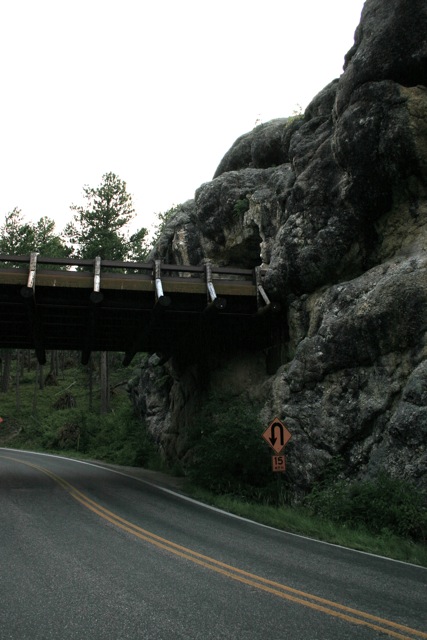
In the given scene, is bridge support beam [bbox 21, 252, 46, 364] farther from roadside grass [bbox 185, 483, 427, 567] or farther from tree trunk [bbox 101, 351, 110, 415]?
tree trunk [bbox 101, 351, 110, 415]

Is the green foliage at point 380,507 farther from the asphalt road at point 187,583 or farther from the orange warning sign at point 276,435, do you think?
the asphalt road at point 187,583

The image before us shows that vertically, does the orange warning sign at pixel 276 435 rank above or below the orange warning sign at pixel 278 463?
above

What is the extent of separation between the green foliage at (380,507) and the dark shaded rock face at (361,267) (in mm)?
411

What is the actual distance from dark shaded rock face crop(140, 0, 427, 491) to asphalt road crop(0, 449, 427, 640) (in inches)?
138

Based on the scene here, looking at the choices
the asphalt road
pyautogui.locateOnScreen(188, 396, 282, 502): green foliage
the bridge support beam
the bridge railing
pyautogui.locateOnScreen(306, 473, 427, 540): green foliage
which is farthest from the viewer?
the bridge railing

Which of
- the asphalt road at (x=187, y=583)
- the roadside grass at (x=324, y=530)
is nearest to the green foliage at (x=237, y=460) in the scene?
the roadside grass at (x=324, y=530)

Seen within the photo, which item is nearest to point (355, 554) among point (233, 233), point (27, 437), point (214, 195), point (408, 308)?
point (408, 308)

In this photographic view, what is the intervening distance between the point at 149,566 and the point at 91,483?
11025 millimetres

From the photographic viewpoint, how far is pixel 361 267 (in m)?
15.9

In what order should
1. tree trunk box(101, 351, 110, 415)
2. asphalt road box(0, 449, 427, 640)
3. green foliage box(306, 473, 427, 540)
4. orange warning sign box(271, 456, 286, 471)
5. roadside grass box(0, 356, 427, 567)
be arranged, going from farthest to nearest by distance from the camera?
tree trunk box(101, 351, 110, 415) < orange warning sign box(271, 456, 286, 471) < green foliage box(306, 473, 427, 540) < roadside grass box(0, 356, 427, 567) < asphalt road box(0, 449, 427, 640)

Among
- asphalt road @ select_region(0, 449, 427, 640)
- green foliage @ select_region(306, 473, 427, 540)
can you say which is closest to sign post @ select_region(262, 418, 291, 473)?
green foliage @ select_region(306, 473, 427, 540)

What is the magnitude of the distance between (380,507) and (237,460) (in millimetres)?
5285

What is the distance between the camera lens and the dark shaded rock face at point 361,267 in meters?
12.6

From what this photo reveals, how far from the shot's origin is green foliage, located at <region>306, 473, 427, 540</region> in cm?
1008
